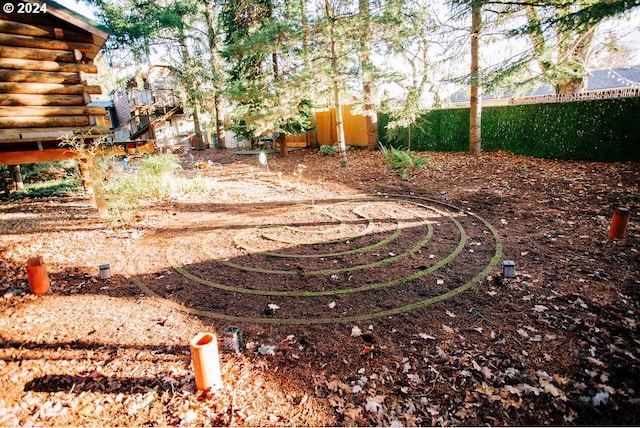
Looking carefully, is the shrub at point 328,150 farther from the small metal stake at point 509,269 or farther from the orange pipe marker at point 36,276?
the orange pipe marker at point 36,276

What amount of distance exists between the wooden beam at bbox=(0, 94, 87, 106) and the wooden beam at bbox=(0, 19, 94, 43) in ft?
3.63

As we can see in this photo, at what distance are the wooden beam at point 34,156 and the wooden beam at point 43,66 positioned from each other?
1528 millimetres

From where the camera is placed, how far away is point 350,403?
2.39 m

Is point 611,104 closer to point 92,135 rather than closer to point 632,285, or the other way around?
point 632,285

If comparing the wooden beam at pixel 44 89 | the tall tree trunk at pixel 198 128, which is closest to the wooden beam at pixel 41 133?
the wooden beam at pixel 44 89

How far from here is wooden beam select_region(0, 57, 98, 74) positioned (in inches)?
237

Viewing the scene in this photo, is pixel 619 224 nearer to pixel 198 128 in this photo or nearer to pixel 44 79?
pixel 44 79

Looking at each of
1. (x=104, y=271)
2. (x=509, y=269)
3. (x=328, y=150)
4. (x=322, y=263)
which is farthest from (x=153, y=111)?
(x=509, y=269)

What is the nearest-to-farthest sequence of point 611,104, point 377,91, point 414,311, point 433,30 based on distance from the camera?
point 414,311 < point 611,104 < point 433,30 < point 377,91

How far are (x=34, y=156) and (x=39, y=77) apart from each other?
1.51m

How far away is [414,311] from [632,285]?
7.89 feet

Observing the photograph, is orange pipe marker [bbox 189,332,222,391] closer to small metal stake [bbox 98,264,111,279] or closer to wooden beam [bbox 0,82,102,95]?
small metal stake [bbox 98,264,111,279]

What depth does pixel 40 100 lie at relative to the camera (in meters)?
6.35

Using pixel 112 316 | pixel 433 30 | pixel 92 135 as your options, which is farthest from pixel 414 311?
pixel 433 30
